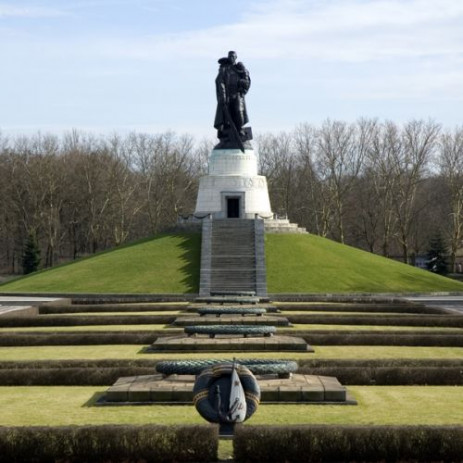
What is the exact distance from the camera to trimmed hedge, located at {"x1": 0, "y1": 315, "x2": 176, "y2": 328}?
3055cm

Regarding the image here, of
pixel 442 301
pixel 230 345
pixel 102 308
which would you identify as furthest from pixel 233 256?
pixel 230 345

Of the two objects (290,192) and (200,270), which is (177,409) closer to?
(200,270)

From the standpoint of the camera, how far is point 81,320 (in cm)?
3089

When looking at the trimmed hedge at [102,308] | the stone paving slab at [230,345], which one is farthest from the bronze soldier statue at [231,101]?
the stone paving slab at [230,345]

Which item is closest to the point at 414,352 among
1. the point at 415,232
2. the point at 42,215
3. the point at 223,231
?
the point at 223,231

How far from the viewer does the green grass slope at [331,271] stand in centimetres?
5097

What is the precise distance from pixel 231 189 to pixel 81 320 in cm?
3019

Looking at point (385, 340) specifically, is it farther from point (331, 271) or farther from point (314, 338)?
point (331, 271)

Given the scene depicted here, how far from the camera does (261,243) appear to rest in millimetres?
53750

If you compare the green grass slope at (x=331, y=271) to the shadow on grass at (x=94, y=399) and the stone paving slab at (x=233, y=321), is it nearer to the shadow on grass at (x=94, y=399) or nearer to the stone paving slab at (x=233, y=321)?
the stone paving slab at (x=233, y=321)

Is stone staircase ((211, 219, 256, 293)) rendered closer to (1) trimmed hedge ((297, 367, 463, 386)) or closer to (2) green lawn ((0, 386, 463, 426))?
(1) trimmed hedge ((297, 367, 463, 386))

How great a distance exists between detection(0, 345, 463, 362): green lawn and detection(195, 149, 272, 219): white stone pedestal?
36.2 meters

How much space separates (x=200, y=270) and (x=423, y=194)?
2227 inches

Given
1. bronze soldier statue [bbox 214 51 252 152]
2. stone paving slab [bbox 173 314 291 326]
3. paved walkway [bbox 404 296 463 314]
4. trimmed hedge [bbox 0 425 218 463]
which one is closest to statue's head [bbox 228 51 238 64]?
bronze soldier statue [bbox 214 51 252 152]
